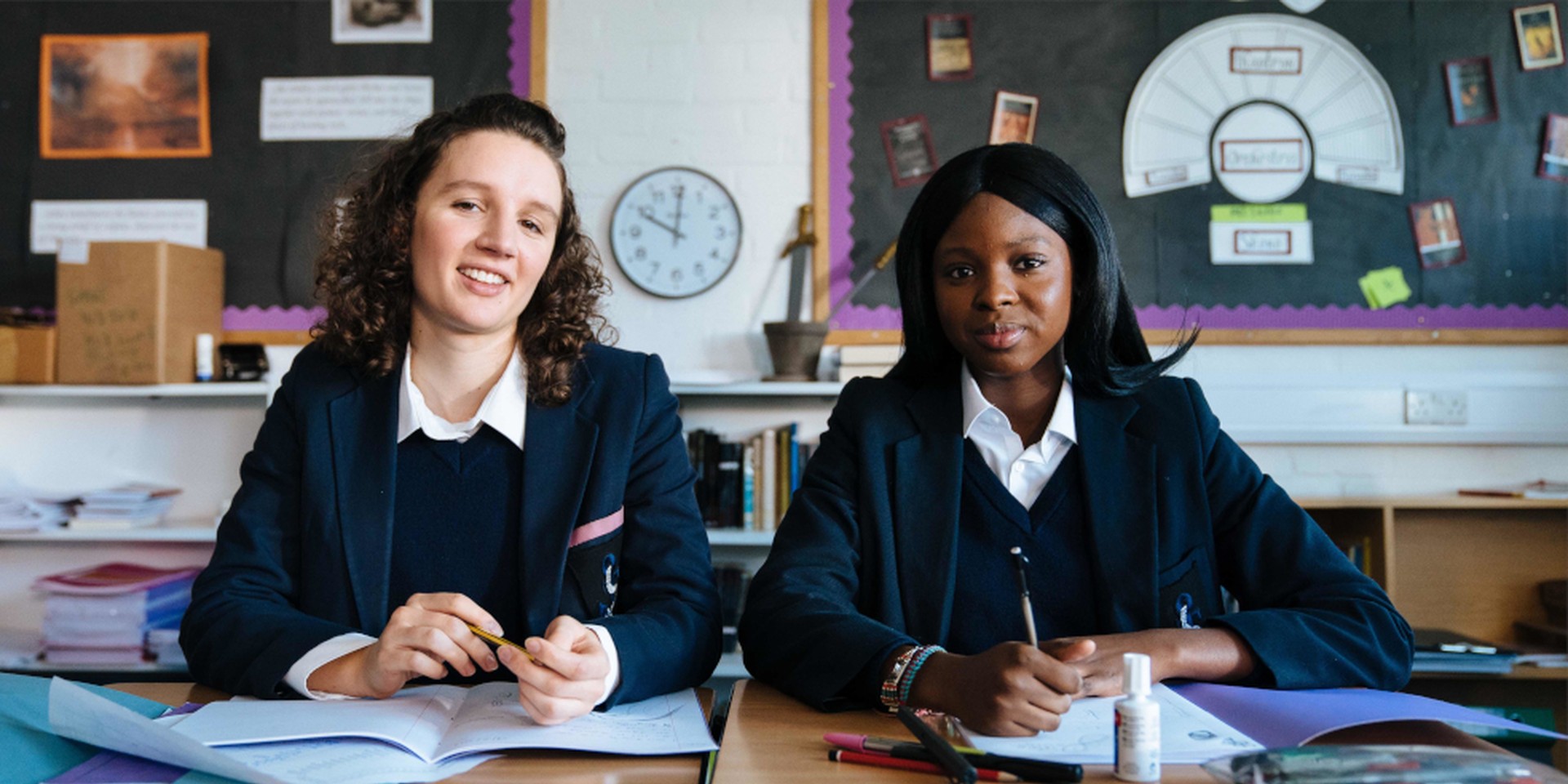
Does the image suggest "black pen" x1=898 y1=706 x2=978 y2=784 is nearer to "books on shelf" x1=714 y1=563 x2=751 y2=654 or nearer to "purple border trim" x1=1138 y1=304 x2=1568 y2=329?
"books on shelf" x1=714 y1=563 x2=751 y2=654

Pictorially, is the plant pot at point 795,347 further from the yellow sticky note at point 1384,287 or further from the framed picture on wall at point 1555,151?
the framed picture on wall at point 1555,151

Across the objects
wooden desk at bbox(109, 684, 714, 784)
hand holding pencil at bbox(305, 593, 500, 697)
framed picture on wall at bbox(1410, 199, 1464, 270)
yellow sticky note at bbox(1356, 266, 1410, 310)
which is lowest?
wooden desk at bbox(109, 684, 714, 784)

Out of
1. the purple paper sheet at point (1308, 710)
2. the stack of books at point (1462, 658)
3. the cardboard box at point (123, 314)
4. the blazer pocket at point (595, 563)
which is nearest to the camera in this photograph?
the purple paper sheet at point (1308, 710)

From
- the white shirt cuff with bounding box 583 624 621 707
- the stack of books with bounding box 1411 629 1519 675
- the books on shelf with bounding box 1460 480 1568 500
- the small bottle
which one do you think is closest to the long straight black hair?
the white shirt cuff with bounding box 583 624 621 707

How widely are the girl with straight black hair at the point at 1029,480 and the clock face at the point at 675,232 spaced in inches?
71.8

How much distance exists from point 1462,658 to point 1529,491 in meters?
0.62

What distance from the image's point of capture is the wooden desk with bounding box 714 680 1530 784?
0.80 meters

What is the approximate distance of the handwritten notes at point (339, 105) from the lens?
3.23 meters

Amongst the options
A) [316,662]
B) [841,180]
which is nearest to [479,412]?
[316,662]

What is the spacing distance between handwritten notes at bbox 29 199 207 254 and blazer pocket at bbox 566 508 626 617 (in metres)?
2.55

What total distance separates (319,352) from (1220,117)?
105 inches

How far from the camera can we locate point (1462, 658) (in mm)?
2547

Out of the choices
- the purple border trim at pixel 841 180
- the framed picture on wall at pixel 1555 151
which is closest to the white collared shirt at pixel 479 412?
the purple border trim at pixel 841 180

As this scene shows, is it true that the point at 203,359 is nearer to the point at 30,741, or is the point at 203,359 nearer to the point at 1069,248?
the point at 30,741
